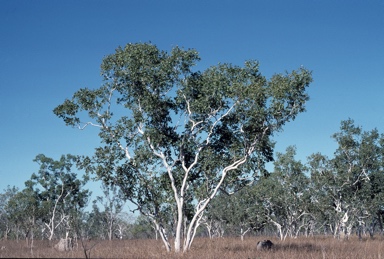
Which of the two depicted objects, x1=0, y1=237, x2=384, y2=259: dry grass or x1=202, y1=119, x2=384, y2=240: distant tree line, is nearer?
x1=0, y1=237, x2=384, y2=259: dry grass

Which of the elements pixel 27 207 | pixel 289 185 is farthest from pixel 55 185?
pixel 289 185

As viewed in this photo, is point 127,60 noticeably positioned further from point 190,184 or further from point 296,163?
point 296,163

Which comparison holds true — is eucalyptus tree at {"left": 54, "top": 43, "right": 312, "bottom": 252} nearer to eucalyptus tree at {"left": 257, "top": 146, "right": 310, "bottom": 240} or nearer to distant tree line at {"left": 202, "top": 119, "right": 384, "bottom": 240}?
distant tree line at {"left": 202, "top": 119, "right": 384, "bottom": 240}

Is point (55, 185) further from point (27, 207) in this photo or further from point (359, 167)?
point (359, 167)

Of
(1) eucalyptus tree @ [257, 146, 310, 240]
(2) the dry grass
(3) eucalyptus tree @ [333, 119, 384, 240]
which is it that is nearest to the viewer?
(2) the dry grass

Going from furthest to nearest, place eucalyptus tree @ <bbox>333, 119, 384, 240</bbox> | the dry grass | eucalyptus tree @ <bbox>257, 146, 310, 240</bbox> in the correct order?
eucalyptus tree @ <bbox>257, 146, 310, 240</bbox>
eucalyptus tree @ <bbox>333, 119, 384, 240</bbox>
the dry grass

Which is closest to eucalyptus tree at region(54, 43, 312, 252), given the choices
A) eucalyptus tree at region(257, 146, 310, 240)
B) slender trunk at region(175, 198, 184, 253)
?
slender trunk at region(175, 198, 184, 253)

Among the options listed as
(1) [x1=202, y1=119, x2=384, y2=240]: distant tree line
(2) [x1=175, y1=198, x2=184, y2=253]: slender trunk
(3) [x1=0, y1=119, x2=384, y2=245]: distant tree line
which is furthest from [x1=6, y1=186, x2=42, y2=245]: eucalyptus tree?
(2) [x1=175, y1=198, x2=184, y2=253]: slender trunk

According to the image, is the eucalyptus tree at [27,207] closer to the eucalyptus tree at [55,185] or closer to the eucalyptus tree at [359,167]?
the eucalyptus tree at [55,185]

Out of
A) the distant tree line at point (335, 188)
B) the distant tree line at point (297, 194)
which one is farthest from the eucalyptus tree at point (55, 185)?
the distant tree line at point (335, 188)

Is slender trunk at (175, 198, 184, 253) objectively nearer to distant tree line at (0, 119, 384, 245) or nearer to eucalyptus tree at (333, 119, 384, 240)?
distant tree line at (0, 119, 384, 245)

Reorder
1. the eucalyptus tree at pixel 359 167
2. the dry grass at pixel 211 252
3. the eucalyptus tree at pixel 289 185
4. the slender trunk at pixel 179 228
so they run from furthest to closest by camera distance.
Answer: the eucalyptus tree at pixel 289 185 < the eucalyptus tree at pixel 359 167 < the slender trunk at pixel 179 228 < the dry grass at pixel 211 252

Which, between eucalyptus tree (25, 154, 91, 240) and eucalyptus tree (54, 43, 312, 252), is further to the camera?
eucalyptus tree (25, 154, 91, 240)

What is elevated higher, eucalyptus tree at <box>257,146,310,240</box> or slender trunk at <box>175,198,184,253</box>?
eucalyptus tree at <box>257,146,310,240</box>
